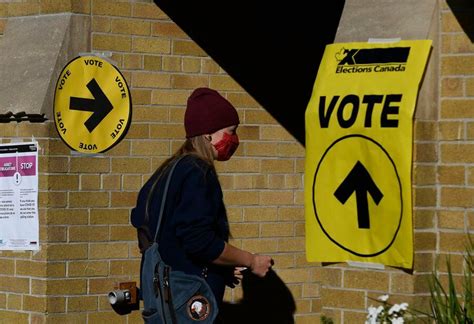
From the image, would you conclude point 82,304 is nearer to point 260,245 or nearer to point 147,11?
point 260,245

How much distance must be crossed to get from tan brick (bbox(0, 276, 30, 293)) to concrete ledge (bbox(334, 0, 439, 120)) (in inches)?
112

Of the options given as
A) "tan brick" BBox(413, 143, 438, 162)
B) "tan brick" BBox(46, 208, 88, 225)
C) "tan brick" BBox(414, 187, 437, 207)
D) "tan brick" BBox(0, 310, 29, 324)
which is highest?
"tan brick" BBox(413, 143, 438, 162)

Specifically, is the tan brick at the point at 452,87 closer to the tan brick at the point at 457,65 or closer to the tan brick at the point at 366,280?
the tan brick at the point at 457,65

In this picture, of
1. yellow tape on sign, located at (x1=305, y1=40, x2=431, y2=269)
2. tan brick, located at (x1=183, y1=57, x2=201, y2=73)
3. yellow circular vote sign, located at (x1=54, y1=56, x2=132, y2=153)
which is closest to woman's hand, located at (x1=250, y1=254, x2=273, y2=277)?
yellow tape on sign, located at (x1=305, y1=40, x2=431, y2=269)

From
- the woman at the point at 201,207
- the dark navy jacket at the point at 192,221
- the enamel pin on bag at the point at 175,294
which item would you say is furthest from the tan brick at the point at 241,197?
the enamel pin on bag at the point at 175,294

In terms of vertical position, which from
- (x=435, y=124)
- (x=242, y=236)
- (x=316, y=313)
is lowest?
(x=316, y=313)

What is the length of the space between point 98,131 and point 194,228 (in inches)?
88.5

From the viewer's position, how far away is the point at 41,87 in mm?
7883

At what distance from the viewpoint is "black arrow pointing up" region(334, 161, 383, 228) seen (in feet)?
20.2

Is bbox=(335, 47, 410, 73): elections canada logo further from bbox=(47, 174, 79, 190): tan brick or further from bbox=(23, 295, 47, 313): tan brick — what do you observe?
bbox=(23, 295, 47, 313): tan brick

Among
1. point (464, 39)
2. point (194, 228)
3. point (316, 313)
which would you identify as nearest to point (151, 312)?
point (194, 228)

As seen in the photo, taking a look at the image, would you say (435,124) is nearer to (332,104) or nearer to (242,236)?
(332,104)

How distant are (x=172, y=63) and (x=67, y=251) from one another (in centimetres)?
154

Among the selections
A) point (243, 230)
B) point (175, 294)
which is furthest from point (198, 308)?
point (243, 230)
